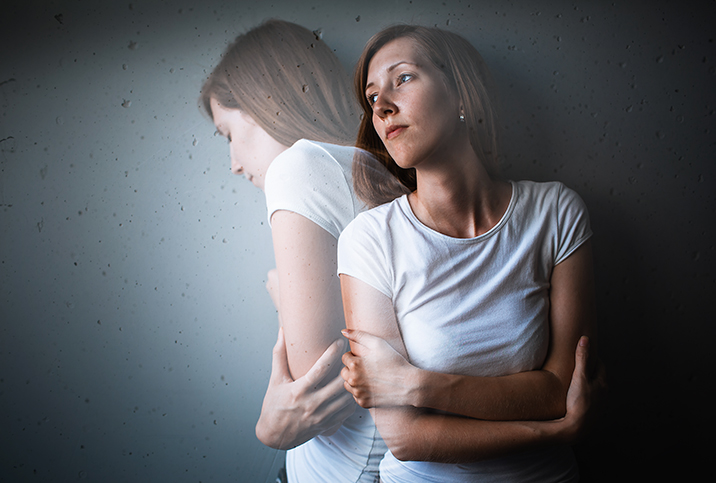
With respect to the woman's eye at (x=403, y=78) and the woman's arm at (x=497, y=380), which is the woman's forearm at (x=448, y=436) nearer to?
the woman's arm at (x=497, y=380)

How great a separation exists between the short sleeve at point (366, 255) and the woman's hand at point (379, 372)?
60 mm

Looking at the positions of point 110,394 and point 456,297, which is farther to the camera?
point 110,394

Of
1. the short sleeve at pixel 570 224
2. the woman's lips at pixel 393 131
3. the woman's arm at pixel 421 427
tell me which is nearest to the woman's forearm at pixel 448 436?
the woman's arm at pixel 421 427

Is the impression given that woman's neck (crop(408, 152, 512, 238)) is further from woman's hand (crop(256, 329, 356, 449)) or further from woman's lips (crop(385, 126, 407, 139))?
woman's hand (crop(256, 329, 356, 449))

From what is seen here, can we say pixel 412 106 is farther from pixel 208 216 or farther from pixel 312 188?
pixel 208 216

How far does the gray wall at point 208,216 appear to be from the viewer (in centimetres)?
54

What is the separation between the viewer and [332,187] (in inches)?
19.2

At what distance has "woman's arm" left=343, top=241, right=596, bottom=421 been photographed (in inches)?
17.9

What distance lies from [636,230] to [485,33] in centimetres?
36

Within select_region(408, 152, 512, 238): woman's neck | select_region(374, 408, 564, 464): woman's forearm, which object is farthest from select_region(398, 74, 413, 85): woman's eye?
select_region(374, 408, 564, 464): woman's forearm

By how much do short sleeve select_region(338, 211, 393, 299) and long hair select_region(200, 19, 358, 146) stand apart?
0.12 meters

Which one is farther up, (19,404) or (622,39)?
(622,39)

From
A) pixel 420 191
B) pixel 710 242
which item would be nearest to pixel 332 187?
pixel 420 191

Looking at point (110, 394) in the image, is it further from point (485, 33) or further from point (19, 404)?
point (485, 33)
